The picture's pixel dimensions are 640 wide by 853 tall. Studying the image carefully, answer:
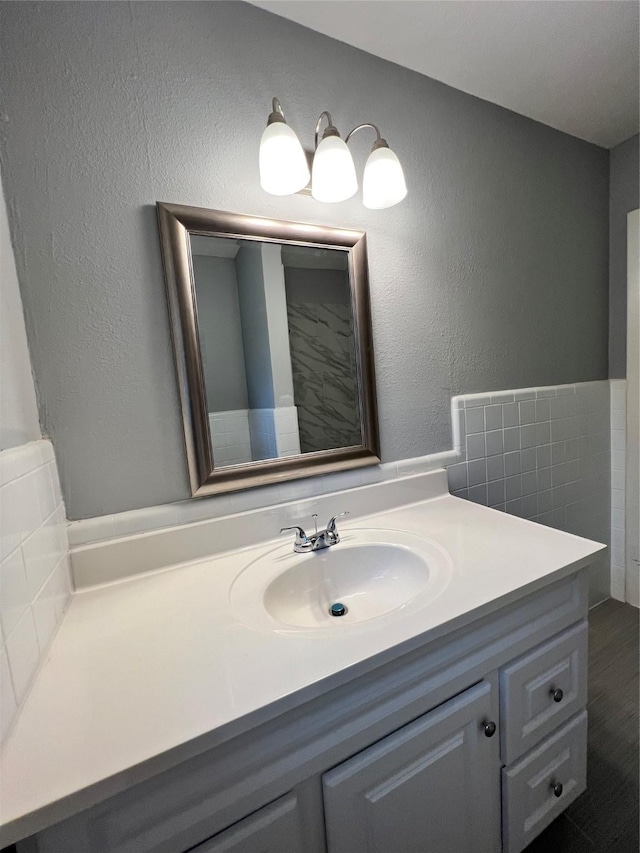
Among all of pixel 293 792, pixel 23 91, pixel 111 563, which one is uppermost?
pixel 23 91

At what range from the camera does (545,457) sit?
1.60 meters

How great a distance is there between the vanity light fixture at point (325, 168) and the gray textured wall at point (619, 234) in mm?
1372

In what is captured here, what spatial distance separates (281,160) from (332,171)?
138 mm

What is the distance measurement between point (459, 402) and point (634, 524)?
1232 millimetres

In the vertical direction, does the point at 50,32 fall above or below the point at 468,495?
above

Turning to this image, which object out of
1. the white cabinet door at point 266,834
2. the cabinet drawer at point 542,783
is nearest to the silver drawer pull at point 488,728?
the cabinet drawer at point 542,783

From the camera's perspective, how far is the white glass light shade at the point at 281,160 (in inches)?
34.3

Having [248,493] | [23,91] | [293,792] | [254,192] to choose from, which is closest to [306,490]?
[248,493]

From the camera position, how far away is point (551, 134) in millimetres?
1525

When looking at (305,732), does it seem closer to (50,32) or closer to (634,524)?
(50,32)

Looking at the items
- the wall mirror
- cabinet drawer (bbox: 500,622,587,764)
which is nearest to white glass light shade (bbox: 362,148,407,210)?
the wall mirror

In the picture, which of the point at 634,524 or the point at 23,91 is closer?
the point at 23,91

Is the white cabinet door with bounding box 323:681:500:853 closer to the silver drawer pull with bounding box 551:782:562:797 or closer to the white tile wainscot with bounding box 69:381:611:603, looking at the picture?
→ the silver drawer pull with bounding box 551:782:562:797

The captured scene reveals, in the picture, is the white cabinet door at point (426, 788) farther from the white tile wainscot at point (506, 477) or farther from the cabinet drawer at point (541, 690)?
the white tile wainscot at point (506, 477)
